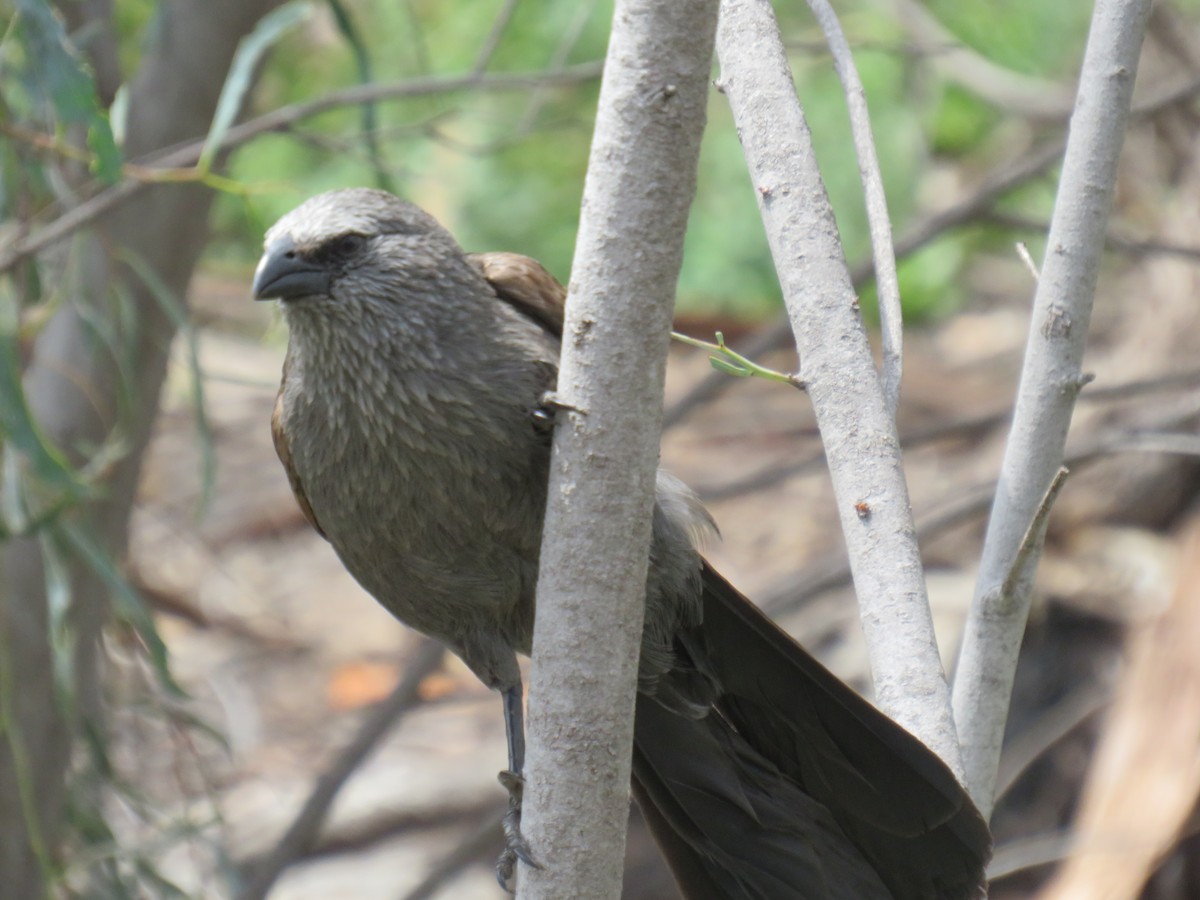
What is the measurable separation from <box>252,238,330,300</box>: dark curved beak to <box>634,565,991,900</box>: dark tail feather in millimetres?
781

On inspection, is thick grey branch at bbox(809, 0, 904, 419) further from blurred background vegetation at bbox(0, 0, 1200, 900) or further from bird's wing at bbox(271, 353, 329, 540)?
blurred background vegetation at bbox(0, 0, 1200, 900)

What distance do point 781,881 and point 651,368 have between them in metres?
1.08

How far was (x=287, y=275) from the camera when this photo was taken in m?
2.14

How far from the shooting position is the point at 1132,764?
406 cm

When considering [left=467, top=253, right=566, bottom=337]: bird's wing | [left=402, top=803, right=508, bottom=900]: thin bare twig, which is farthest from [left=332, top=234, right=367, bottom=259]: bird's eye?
[left=402, top=803, right=508, bottom=900]: thin bare twig

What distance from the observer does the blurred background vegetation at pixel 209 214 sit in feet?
9.45

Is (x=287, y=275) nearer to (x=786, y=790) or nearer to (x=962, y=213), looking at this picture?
(x=786, y=790)

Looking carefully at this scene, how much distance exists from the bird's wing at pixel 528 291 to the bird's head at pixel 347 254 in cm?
9

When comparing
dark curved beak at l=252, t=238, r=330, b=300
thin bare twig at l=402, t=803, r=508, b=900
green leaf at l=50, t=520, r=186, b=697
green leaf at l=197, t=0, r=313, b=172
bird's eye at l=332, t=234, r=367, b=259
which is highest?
green leaf at l=197, t=0, r=313, b=172

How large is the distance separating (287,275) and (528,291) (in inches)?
15.8

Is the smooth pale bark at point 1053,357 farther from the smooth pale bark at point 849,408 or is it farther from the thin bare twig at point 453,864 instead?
the thin bare twig at point 453,864

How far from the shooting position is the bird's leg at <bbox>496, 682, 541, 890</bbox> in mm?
1668

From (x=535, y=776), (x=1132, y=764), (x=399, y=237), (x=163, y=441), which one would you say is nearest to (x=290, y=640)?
(x=163, y=441)

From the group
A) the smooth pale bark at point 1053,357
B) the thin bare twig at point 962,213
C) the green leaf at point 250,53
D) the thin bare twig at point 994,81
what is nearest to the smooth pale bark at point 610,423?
the smooth pale bark at point 1053,357
